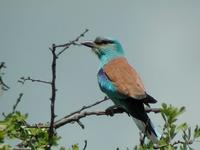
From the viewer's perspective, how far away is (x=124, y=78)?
8109mm

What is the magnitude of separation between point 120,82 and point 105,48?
1806 mm

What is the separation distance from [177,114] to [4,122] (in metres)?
1.34

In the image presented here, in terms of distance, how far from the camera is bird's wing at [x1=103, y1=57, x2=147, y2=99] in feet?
24.3

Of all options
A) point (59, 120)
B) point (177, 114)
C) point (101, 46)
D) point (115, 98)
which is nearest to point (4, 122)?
point (59, 120)

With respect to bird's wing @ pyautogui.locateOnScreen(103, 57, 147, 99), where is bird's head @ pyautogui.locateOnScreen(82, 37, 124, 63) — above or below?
above

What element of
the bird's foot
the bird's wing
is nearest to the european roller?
the bird's wing

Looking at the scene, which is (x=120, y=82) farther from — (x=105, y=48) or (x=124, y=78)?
(x=105, y=48)

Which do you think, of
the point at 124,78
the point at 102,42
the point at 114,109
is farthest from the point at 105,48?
the point at 114,109

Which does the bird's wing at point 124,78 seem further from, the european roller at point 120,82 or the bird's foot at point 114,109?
the bird's foot at point 114,109

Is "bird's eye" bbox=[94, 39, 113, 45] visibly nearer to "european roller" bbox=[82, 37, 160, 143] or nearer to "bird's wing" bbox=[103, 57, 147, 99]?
"european roller" bbox=[82, 37, 160, 143]

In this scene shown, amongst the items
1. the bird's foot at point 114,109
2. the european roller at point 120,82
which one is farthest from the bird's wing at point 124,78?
the bird's foot at point 114,109

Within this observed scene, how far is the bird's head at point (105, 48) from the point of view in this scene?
9.64 m

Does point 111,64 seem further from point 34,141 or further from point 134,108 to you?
point 34,141

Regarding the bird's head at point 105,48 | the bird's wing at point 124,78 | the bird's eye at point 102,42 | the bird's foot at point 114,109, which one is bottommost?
the bird's foot at point 114,109
